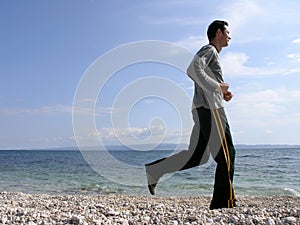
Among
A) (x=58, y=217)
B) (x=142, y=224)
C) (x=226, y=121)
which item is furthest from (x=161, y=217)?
(x=226, y=121)

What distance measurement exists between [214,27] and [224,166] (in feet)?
6.16

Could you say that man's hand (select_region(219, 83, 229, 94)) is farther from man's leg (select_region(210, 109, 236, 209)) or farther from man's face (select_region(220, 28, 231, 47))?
man's face (select_region(220, 28, 231, 47))

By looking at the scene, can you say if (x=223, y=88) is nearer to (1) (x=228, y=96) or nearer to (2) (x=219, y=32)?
(1) (x=228, y=96)

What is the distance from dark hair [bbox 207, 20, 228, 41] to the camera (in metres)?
4.53

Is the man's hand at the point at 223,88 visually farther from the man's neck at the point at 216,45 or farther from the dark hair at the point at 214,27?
the dark hair at the point at 214,27

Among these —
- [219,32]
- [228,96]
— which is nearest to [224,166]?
[228,96]

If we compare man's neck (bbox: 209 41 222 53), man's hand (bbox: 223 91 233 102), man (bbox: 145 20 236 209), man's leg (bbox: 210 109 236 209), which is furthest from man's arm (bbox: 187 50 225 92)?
man's leg (bbox: 210 109 236 209)

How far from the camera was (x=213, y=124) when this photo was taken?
13.8 ft

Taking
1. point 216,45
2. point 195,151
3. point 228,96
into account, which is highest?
point 216,45

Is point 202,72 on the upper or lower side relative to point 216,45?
lower

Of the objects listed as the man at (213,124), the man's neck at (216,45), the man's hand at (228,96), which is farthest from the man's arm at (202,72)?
the man's neck at (216,45)

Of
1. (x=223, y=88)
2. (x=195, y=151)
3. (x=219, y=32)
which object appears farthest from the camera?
(x=219, y=32)

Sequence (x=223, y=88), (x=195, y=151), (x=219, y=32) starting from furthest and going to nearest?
(x=219, y=32)
(x=195, y=151)
(x=223, y=88)

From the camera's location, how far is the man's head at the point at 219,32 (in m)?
4.53
